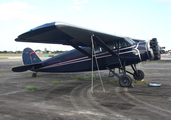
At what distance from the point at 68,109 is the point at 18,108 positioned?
162 cm

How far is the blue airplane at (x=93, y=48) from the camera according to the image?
707cm

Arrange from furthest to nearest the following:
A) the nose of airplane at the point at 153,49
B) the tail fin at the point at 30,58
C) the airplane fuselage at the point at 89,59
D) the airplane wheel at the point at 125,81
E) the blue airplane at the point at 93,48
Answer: the tail fin at the point at 30,58
the airplane fuselage at the point at 89,59
the nose of airplane at the point at 153,49
the airplane wheel at the point at 125,81
the blue airplane at the point at 93,48

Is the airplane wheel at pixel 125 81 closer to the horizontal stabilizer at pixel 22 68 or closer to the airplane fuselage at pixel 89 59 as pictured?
the airplane fuselage at pixel 89 59

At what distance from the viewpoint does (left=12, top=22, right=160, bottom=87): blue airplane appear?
7068mm

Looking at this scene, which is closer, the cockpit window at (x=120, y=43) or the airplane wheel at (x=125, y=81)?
the airplane wheel at (x=125, y=81)

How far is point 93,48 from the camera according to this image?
31.5 feet

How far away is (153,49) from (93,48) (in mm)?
3468

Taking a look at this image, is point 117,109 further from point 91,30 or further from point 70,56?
point 70,56

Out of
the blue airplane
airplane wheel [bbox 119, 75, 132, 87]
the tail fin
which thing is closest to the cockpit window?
the blue airplane

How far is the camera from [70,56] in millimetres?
11398

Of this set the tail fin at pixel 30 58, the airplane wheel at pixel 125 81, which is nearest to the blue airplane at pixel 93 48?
the airplane wheel at pixel 125 81

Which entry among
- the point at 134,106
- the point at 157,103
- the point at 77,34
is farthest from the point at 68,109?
the point at 77,34

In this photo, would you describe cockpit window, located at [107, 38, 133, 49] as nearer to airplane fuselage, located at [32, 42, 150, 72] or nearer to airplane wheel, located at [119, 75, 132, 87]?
airplane fuselage, located at [32, 42, 150, 72]

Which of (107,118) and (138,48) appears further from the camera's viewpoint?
(138,48)
